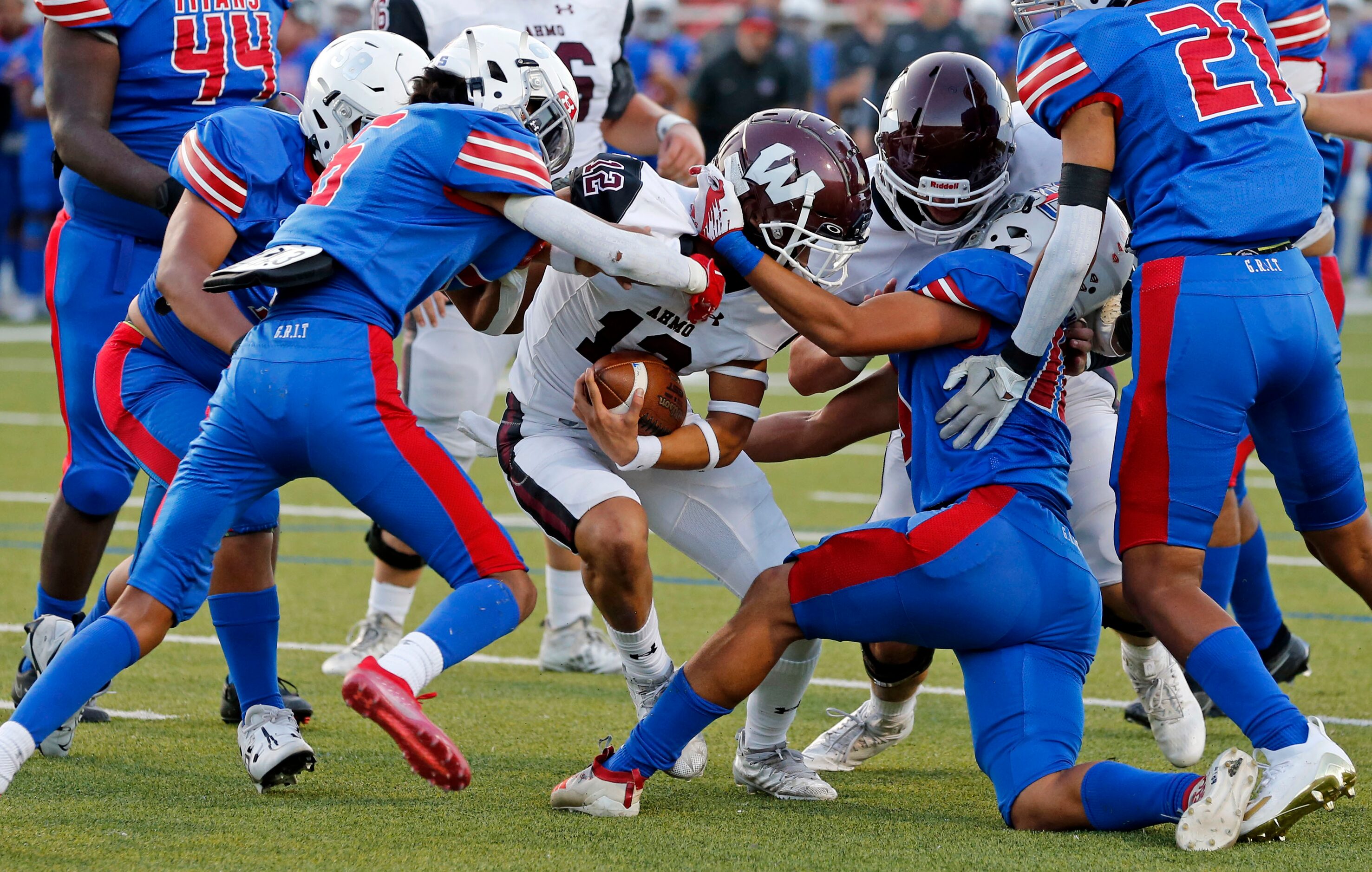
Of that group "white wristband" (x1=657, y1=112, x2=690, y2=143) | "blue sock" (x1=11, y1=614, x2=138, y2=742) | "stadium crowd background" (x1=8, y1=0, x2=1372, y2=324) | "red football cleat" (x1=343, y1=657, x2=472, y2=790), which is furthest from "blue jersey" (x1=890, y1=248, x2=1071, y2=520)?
"stadium crowd background" (x1=8, y1=0, x2=1372, y2=324)

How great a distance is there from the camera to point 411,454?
3.10 m

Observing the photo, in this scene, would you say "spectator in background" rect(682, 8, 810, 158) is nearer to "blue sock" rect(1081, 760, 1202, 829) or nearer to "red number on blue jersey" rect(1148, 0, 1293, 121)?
"red number on blue jersey" rect(1148, 0, 1293, 121)

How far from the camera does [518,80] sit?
3492mm

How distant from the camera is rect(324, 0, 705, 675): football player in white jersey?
196 inches

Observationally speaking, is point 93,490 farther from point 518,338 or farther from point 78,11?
point 518,338

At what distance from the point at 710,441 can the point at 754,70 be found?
10326 millimetres

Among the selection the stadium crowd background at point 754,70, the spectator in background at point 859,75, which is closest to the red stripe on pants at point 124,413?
the stadium crowd background at point 754,70

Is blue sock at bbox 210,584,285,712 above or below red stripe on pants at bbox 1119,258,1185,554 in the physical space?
below

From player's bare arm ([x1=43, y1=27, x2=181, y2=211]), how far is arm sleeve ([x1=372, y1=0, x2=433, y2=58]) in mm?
1223

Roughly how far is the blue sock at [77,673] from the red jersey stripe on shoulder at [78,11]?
1836 millimetres

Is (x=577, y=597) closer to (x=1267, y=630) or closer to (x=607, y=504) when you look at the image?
(x=607, y=504)

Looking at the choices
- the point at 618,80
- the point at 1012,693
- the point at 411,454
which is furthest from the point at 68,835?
the point at 618,80

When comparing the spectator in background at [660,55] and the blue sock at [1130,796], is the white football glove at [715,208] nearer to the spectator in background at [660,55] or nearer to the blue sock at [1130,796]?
the blue sock at [1130,796]

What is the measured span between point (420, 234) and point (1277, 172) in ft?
5.56
